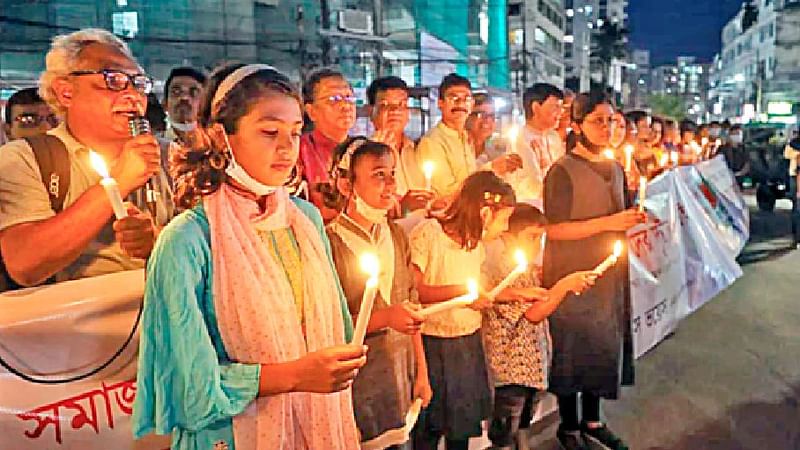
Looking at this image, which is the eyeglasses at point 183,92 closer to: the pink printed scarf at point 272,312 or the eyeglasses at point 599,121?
the eyeglasses at point 599,121

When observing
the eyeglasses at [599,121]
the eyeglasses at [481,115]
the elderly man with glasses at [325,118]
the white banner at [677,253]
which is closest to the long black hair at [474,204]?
the elderly man with glasses at [325,118]

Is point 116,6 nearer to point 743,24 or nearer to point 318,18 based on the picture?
point 318,18

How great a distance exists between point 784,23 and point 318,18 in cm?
5678

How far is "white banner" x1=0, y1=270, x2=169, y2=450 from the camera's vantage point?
7.66 feet

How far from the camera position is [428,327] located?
3.29 meters

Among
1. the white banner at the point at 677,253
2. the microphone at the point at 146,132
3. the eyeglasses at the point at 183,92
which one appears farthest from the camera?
the white banner at the point at 677,253

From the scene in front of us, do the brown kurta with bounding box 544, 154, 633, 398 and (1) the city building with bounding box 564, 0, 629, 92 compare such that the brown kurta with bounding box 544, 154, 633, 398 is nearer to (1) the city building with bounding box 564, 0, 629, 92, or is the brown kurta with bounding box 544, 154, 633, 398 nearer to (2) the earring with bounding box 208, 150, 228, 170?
(2) the earring with bounding box 208, 150, 228, 170

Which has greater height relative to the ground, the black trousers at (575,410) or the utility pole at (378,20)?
the utility pole at (378,20)

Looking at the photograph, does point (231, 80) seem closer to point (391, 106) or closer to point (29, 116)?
point (29, 116)

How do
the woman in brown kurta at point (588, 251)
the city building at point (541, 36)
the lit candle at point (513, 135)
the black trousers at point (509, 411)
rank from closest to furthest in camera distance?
1. the black trousers at point (509, 411)
2. the woman in brown kurta at point (588, 251)
3. the lit candle at point (513, 135)
4. the city building at point (541, 36)

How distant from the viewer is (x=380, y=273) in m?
2.75

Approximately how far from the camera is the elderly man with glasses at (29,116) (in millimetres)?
3812

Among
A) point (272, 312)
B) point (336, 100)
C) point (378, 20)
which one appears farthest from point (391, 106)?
point (378, 20)

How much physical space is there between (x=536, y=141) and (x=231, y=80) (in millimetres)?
3911
